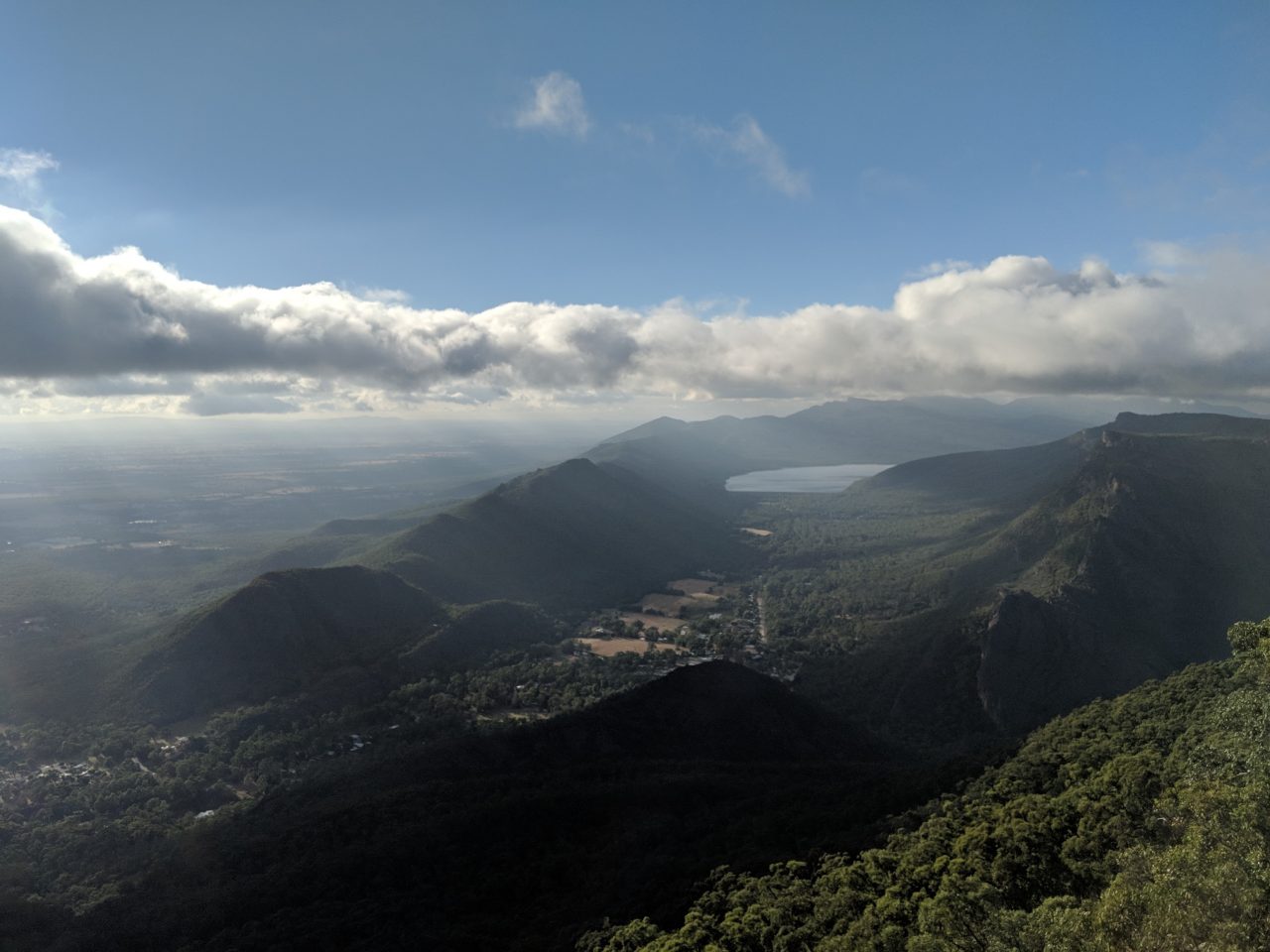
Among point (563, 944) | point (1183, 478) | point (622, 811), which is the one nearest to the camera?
point (563, 944)

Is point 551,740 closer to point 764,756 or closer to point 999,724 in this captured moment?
point 764,756

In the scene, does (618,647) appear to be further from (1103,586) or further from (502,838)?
(1103,586)

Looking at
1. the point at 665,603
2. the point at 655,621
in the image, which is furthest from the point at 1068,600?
the point at 665,603

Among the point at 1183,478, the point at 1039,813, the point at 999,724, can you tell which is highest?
the point at 1183,478

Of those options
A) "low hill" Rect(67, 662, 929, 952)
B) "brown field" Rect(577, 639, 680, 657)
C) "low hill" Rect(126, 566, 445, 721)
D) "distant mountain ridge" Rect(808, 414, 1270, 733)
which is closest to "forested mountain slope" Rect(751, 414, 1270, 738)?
"distant mountain ridge" Rect(808, 414, 1270, 733)

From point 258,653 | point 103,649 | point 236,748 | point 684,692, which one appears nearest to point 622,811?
point 684,692

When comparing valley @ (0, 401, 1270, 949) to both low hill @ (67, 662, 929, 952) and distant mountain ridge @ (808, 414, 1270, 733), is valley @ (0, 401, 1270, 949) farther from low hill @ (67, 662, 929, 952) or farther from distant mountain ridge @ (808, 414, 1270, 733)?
distant mountain ridge @ (808, 414, 1270, 733)

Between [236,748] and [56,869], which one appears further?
[236,748]
